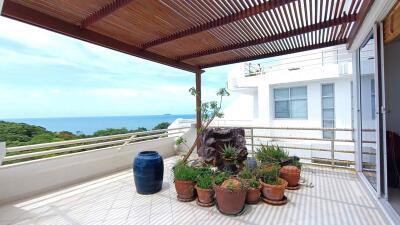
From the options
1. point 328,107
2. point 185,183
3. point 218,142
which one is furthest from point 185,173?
point 328,107

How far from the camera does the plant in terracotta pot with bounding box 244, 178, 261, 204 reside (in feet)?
10.1

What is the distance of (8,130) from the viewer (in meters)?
6.22

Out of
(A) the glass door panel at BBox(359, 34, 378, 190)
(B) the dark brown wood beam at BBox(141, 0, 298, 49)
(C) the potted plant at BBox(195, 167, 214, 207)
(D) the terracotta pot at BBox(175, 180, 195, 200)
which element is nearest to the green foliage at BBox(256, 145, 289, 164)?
(A) the glass door panel at BBox(359, 34, 378, 190)

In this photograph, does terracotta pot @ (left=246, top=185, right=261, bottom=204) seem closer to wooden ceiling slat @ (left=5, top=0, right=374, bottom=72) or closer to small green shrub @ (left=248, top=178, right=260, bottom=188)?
small green shrub @ (left=248, top=178, right=260, bottom=188)

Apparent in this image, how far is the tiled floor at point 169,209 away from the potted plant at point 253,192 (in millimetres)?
98

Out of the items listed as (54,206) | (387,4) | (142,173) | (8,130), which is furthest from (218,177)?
(8,130)

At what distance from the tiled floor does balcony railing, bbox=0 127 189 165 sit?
672 mm

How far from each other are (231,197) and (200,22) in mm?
2515

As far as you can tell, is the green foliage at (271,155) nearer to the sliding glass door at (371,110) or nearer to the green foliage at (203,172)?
the green foliage at (203,172)

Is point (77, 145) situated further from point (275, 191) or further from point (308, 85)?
point (308, 85)

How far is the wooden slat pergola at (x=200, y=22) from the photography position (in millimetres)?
2875

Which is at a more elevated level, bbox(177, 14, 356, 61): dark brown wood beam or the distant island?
bbox(177, 14, 356, 61): dark brown wood beam

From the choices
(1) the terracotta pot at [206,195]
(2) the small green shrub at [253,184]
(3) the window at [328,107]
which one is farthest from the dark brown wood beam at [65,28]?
(3) the window at [328,107]

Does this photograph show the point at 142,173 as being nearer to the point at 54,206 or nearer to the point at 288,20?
the point at 54,206
